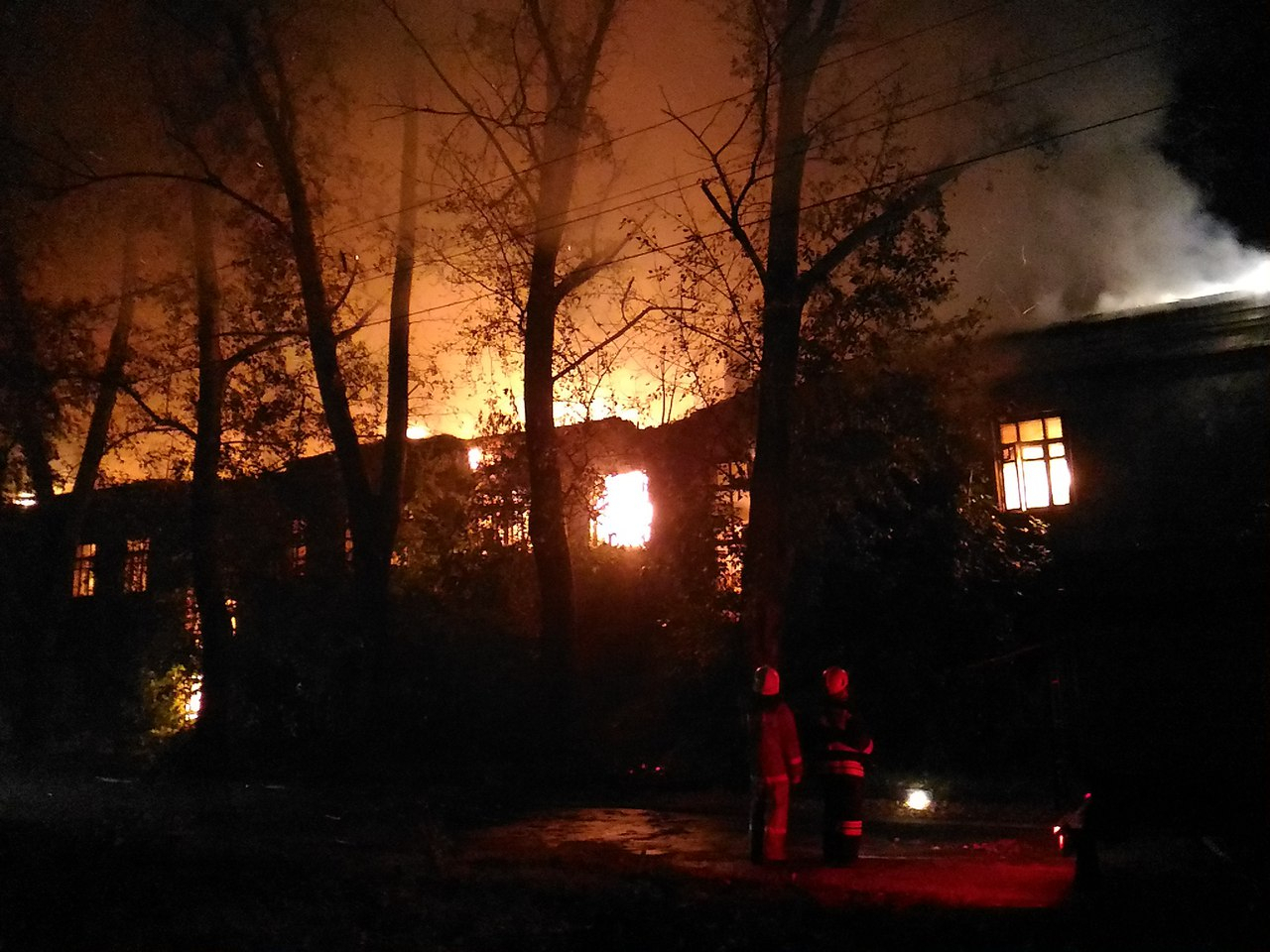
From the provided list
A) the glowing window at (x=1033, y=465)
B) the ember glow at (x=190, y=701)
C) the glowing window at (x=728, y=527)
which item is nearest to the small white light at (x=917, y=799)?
the glowing window at (x=728, y=527)

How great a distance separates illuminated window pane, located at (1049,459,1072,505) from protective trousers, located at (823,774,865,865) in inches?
398

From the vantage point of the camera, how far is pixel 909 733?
14.5 meters

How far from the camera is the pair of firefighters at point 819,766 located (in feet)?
28.5

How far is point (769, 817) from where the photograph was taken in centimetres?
917

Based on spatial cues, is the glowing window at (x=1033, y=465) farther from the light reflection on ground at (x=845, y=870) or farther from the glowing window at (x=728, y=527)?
the light reflection on ground at (x=845, y=870)

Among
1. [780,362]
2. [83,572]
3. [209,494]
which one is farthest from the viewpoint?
[83,572]

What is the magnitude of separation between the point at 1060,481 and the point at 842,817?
1037cm

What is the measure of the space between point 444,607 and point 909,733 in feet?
30.0

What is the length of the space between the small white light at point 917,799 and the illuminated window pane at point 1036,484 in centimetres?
625

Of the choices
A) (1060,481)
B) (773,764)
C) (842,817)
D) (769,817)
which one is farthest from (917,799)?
(1060,481)

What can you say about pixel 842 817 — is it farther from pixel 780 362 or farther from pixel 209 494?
pixel 209 494

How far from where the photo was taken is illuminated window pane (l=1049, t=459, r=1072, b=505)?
1742 centimetres

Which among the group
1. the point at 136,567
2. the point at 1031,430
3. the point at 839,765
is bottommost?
the point at 839,765

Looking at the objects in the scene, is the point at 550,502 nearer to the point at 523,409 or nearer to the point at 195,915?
the point at 523,409
